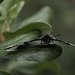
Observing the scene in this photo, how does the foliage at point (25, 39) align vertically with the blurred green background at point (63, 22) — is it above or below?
below

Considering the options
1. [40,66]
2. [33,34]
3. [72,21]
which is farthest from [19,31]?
[72,21]

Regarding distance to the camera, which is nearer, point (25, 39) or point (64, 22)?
point (25, 39)

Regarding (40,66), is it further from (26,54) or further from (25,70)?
(26,54)

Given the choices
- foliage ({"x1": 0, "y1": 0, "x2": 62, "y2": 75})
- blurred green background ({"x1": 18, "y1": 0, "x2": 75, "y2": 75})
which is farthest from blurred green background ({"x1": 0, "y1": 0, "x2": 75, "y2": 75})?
foliage ({"x1": 0, "y1": 0, "x2": 62, "y2": 75})

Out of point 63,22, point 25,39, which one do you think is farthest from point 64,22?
point 25,39

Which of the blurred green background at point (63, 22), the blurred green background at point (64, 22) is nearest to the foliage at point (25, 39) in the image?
the blurred green background at point (63, 22)

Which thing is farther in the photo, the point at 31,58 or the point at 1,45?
the point at 1,45

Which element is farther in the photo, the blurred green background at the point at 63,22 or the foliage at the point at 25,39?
the blurred green background at the point at 63,22

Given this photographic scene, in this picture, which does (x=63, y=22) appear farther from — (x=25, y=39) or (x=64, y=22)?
(x=25, y=39)

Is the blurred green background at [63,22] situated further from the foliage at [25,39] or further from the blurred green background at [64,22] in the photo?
the foliage at [25,39]
